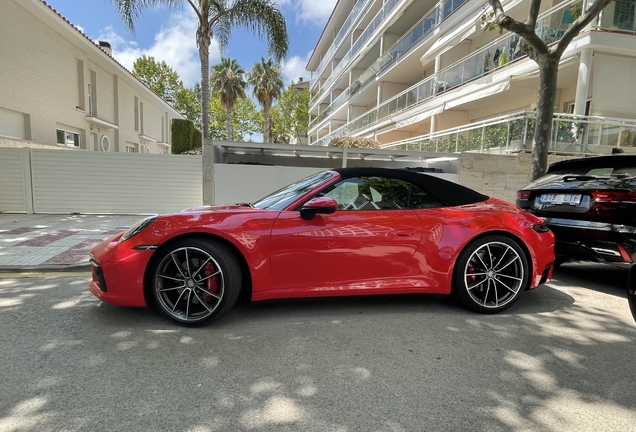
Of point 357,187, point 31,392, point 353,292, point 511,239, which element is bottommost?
point 31,392

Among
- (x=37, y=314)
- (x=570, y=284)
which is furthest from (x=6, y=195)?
(x=570, y=284)

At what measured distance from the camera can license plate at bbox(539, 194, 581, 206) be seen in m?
4.12

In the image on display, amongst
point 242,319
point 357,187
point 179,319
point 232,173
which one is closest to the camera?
point 179,319

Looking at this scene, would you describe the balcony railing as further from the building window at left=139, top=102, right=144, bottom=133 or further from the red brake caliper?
the building window at left=139, top=102, right=144, bottom=133

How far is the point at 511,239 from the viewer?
3.46 metres

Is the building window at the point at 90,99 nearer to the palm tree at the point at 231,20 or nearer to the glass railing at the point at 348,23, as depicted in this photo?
the palm tree at the point at 231,20

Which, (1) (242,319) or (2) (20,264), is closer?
(1) (242,319)

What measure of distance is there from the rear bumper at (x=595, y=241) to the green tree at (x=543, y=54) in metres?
2.70

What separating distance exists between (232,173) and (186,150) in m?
13.2

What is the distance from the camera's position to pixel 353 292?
3.16 m

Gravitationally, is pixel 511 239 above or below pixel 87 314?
above

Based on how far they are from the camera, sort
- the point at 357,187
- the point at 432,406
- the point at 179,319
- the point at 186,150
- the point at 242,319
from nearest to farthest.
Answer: the point at 432,406
the point at 179,319
the point at 242,319
the point at 357,187
the point at 186,150

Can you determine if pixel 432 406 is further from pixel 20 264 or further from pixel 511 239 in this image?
pixel 20 264

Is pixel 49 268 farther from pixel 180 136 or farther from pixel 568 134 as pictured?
pixel 180 136
